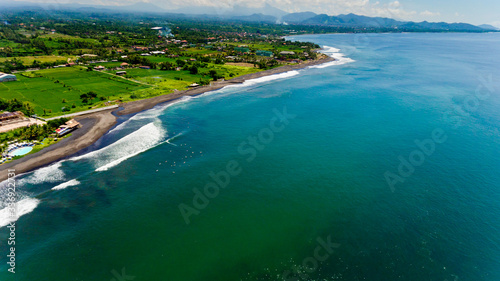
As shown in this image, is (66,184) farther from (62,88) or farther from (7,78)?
(7,78)

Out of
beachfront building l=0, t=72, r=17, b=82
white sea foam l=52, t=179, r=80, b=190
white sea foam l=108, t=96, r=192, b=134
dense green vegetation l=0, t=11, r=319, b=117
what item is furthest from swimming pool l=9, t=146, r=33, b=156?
beachfront building l=0, t=72, r=17, b=82

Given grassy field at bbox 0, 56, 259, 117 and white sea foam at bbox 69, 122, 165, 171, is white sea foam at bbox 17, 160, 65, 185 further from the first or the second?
grassy field at bbox 0, 56, 259, 117

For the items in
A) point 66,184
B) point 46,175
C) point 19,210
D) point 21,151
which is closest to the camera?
point 19,210

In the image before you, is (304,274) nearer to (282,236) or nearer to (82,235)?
(282,236)

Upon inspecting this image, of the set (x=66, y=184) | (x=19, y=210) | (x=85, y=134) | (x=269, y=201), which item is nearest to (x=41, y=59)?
(x=85, y=134)

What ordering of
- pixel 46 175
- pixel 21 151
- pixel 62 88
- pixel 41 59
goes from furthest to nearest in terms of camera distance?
pixel 41 59 → pixel 62 88 → pixel 21 151 → pixel 46 175

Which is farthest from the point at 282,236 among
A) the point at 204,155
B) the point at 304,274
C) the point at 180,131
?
the point at 180,131

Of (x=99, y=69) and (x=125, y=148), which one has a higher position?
(x=99, y=69)
